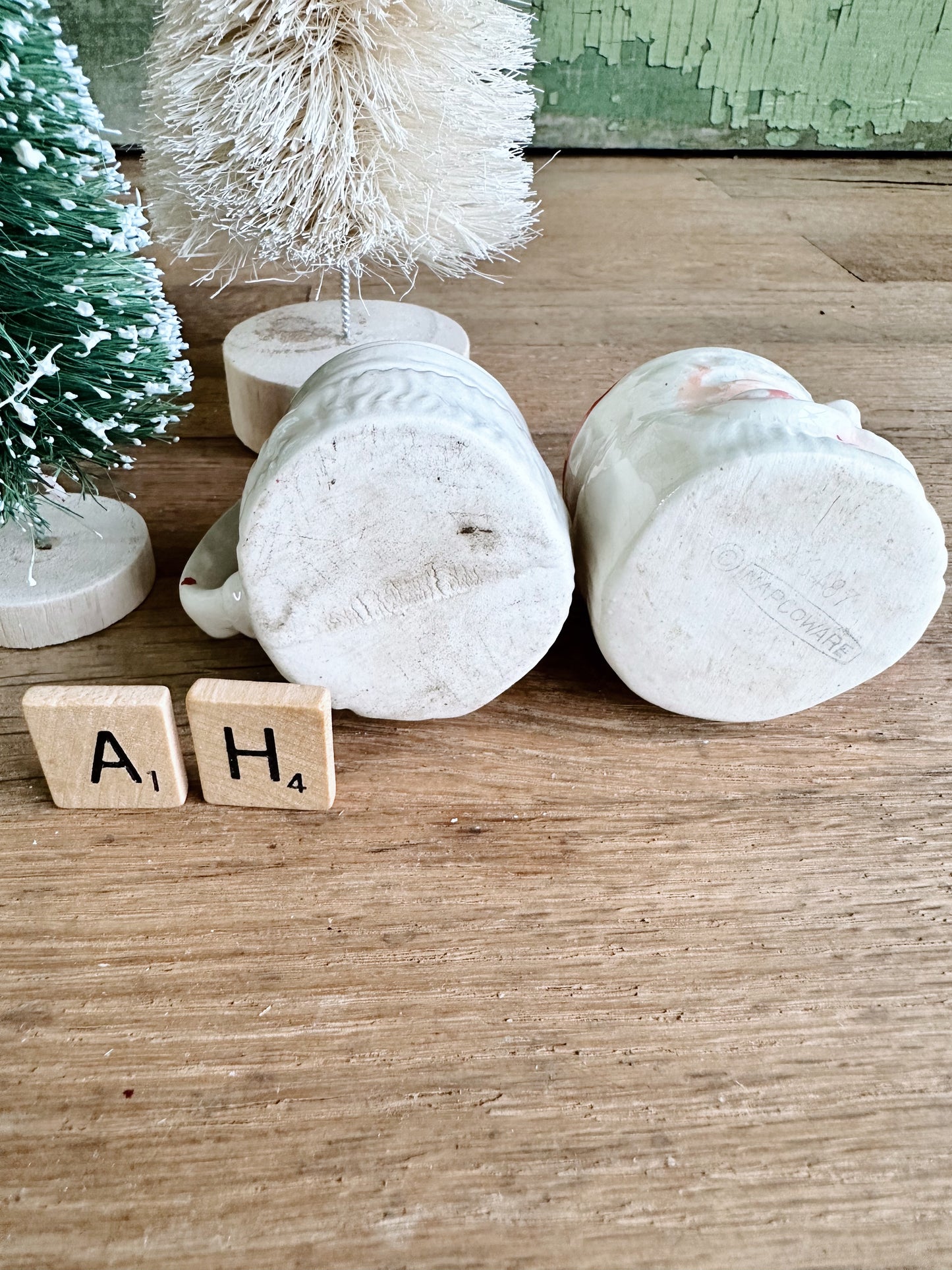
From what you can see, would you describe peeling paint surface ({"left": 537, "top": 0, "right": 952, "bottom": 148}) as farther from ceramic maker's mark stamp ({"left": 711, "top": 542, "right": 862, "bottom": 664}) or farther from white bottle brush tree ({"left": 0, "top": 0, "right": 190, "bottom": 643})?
ceramic maker's mark stamp ({"left": 711, "top": 542, "right": 862, "bottom": 664})

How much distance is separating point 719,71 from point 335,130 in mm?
1420

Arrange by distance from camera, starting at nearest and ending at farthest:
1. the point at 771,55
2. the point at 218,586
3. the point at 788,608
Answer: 1. the point at 788,608
2. the point at 218,586
3. the point at 771,55

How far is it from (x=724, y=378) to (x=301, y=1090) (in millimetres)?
555

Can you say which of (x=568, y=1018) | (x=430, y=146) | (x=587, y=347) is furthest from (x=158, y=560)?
(x=587, y=347)

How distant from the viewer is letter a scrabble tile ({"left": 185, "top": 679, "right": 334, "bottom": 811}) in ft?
2.15

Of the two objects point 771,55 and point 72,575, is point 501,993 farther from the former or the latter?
point 771,55

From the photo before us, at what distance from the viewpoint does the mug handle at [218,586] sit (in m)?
0.78

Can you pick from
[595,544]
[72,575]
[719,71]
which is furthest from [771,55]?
[72,575]

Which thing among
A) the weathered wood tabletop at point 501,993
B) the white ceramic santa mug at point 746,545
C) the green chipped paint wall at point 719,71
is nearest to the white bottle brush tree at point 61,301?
the weathered wood tabletop at point 501,993

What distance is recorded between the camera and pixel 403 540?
0.69m

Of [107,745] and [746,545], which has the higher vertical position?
[746,545]

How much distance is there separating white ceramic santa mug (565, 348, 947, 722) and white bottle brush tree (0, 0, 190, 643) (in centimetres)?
37

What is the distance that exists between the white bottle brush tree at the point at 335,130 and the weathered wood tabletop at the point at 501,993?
0.36m

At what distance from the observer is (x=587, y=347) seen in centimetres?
139
